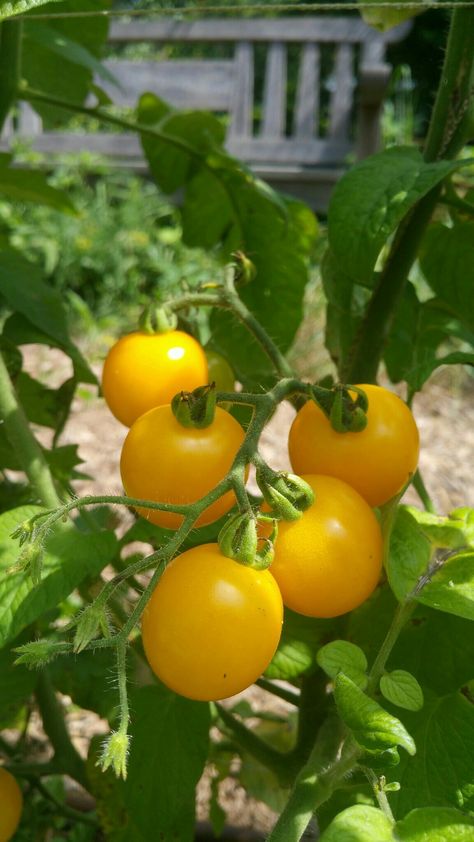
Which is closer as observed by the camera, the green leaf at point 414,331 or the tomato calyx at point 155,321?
the tomato calyx at point 155,321

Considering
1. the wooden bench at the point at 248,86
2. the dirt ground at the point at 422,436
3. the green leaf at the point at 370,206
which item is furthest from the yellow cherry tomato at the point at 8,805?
the wooden bench at the point at 248,86

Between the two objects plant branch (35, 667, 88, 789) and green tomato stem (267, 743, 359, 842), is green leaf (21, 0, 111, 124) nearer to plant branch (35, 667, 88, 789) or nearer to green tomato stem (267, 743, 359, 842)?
plant branch (35, 667, 88, 789)

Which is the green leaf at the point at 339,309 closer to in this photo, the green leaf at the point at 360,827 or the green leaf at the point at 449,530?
the green leaf at the point at 449,530

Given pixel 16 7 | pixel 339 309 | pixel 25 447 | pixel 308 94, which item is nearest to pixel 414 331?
pixel 339 309

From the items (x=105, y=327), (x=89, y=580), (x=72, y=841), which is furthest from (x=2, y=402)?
(x=105, y=327)

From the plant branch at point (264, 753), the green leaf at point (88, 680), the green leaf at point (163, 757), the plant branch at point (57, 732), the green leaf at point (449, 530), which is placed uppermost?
the green leaf at point (449, 530)

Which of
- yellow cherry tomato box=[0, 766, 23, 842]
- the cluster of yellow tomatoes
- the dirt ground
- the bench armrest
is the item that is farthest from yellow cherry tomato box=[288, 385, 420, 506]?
the bench armrest

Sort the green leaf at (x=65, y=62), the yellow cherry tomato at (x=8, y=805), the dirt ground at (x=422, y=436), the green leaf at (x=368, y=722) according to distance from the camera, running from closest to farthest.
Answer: the green leaf at (x=368, y=722) < the yellow cherry tomato at (x=8, y=805) < the green leaf at (x=65, y=62) < the dirt ground at (x=422, y=436)
